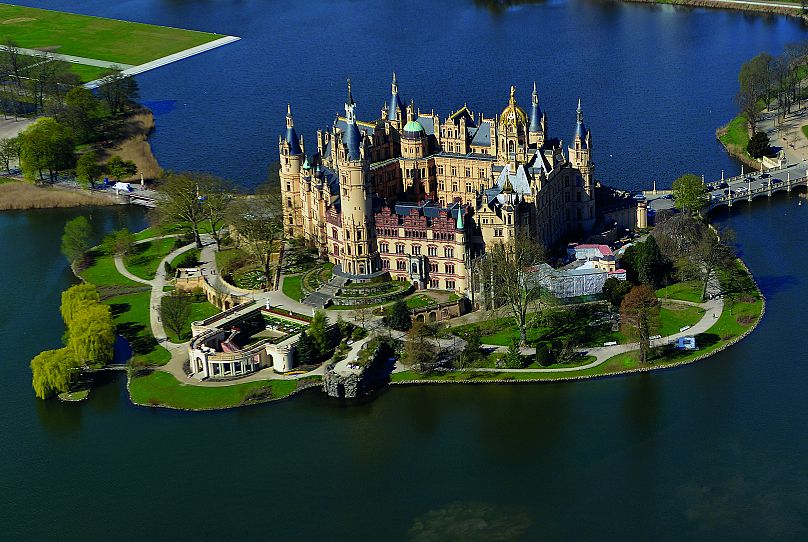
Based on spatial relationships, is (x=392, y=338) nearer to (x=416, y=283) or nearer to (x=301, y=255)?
(x=416, y=283)

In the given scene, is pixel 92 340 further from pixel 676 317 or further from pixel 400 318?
pixel 676 317

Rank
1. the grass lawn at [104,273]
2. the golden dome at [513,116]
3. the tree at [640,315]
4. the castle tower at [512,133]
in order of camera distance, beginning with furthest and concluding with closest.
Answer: the golden dome at [513,116], the castle tower at [512,133], the grass lawn at [104,273], the tree at [640,315]

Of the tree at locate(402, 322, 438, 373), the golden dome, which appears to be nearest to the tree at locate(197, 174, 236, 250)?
the golden dome

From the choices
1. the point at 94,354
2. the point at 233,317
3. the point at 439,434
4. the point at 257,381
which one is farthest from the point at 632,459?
the point at 94,354

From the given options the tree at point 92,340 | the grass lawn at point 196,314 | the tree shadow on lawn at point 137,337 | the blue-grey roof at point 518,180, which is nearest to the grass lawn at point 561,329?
the blue-grey roof at point 518,180

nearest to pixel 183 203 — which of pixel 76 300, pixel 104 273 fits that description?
pixel 104 273

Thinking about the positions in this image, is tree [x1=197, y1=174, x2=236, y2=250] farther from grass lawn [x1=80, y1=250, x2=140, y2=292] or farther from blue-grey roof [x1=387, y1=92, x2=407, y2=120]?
blue-grey roof [x1=387, y1=92, x2=407, y2=120]

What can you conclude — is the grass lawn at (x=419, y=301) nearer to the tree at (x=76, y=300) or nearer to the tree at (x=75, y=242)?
the tree at (x=76, y=300)
